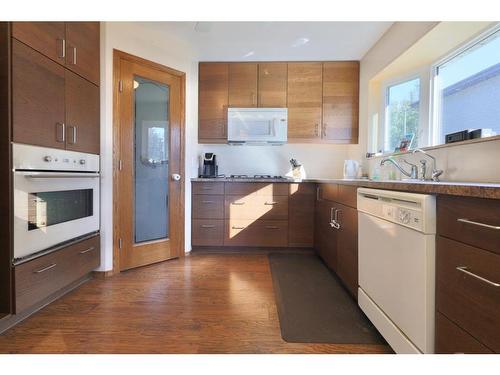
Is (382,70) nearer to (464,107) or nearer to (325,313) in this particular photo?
(464,107)

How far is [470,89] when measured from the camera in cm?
179

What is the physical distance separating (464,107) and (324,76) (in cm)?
163

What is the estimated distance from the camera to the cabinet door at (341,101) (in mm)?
3109

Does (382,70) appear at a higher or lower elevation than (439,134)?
higher

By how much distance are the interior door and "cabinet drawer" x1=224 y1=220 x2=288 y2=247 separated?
22.0 inches

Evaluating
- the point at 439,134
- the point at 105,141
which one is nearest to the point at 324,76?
the point at 439,134

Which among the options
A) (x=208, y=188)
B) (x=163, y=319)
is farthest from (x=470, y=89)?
(x=163, y=319)

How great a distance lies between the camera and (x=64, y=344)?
1.29 meters

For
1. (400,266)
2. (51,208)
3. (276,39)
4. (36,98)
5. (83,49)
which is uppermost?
(276,39)

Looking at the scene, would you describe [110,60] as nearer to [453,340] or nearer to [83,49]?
[83,49]

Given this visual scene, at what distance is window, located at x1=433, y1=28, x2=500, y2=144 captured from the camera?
1611mm

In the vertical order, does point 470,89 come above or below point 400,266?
above

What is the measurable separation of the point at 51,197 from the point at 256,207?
1868 mm

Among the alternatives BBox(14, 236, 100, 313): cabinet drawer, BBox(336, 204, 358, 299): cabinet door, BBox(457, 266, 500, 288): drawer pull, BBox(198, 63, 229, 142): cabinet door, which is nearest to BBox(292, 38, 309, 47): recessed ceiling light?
BBox(198, 63, 229, 142): cabinet door
